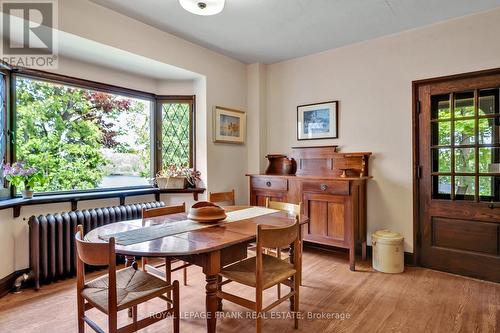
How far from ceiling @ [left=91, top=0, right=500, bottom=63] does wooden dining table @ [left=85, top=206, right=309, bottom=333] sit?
200 cm

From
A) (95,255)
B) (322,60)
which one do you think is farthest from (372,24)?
(95,255)

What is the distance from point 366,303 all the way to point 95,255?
2.08 m

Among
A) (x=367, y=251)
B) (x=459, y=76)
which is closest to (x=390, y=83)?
(x=459, y=76)

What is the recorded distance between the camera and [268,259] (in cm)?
212

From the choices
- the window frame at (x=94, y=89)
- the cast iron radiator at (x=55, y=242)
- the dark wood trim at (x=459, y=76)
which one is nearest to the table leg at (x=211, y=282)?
the cast iron radiator at (x=55, y=242)

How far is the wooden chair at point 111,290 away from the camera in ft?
4.72

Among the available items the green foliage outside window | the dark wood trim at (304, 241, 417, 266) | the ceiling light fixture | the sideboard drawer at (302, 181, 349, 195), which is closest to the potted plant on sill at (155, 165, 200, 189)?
the green foliage outside window

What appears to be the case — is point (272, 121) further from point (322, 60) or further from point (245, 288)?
point (245, 288)

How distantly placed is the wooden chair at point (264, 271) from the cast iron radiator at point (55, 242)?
1.78 metres

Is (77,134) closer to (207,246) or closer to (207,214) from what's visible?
(207,214)

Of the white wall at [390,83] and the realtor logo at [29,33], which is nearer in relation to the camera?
the realtor logo at [29,33]

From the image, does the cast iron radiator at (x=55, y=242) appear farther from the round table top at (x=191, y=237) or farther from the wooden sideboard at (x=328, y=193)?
the wooden sideboard at (x=328, y=193)

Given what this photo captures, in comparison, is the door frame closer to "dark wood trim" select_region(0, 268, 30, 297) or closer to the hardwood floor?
the hardwood floor

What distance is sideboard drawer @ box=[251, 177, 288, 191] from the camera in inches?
145
